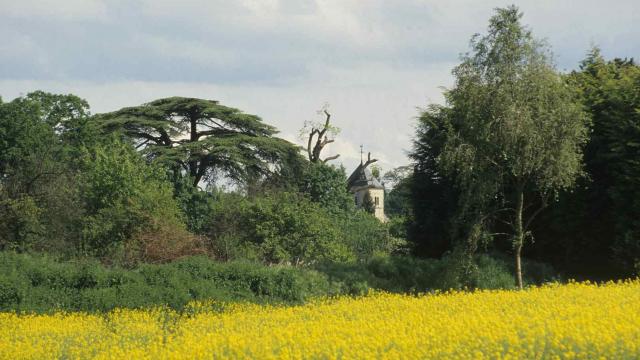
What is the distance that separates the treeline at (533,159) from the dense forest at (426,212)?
5 cm

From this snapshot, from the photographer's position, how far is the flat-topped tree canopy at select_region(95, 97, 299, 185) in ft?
140

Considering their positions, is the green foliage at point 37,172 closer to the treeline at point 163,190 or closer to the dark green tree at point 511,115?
the treeline at point 163,190

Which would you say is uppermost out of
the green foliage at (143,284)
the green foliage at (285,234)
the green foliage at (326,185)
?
the green foliage at (326,185)

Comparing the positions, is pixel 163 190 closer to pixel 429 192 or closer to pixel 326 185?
pixel 429 192

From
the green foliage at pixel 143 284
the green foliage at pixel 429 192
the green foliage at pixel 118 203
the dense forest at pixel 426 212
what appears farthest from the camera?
the green foliage at pixel 118 203

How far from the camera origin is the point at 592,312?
12.7 m

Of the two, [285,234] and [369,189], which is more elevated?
[369,189]

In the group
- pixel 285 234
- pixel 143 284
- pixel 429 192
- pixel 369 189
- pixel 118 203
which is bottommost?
pixel 143 284

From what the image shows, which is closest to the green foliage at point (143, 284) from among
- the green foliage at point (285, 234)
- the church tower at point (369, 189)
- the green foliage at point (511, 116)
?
the green foliage at point (511, 116)

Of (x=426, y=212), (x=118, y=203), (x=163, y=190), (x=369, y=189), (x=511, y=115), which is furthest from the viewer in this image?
(x=369, y=189)

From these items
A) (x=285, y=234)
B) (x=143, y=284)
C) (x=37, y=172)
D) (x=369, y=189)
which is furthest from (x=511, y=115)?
(x=369, y=189)

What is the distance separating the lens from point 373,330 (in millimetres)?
12461

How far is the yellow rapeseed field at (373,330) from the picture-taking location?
10.5 meters

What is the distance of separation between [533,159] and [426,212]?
657cm
